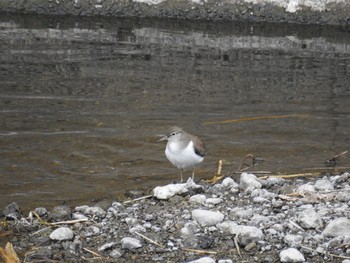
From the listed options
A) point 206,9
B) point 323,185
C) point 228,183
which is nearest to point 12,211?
point 228,183

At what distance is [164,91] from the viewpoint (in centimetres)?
1506

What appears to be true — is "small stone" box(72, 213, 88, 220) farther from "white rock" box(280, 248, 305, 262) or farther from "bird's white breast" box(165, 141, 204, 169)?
"white rock" box(280, 248, 305, 262)

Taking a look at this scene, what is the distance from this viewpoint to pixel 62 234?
8.08 meters

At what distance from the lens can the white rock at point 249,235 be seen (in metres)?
7.91

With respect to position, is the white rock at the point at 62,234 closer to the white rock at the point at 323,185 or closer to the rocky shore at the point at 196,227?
the rocky shore at the point at 196,227

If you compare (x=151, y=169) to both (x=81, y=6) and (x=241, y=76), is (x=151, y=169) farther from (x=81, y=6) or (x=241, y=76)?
(x=81, y=6)

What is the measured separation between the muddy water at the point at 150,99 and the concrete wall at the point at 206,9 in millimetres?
407

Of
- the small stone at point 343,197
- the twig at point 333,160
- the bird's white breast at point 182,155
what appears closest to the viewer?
the small stone at point 343,197

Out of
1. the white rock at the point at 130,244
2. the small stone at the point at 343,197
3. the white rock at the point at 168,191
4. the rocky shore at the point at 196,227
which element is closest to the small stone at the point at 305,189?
the rocky shore at the point at 196,227

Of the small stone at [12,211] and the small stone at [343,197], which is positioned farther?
the small stone at [343,197]

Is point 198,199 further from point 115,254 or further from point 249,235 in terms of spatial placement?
point 115,254

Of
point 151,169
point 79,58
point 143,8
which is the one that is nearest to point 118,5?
point 143,8

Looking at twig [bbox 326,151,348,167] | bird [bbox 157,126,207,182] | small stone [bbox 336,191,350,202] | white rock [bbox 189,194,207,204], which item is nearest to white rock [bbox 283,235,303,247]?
small stone [bbox 336,191,350,202]

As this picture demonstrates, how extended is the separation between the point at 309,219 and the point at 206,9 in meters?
14.6
